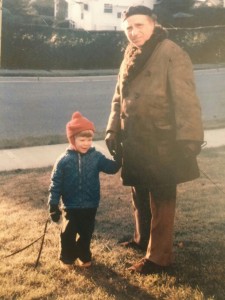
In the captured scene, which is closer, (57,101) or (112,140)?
(112,140)

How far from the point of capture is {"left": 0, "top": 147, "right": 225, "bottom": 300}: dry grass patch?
353 centimetres

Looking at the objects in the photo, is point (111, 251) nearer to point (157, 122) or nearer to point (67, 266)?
point (67, 266)

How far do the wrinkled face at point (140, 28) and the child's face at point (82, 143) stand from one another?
2.67 feet

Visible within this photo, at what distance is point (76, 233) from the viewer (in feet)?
12.7

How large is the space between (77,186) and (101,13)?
39.4 meters

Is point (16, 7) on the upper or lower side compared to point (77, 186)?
upper

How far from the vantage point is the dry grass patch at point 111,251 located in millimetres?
3531

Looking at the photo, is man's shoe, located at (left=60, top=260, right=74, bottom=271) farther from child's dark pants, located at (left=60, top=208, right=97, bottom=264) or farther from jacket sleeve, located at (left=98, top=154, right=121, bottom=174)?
jacket sleeve, located at (left=98, top=154, right=121, bottom=174)

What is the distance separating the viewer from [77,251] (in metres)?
3.94

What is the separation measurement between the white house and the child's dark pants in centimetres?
3818

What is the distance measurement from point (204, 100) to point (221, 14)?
2245 cm

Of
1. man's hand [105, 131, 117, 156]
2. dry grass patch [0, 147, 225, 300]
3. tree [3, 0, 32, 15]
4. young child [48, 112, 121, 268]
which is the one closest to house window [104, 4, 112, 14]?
tree [3, 0, 32, 15]

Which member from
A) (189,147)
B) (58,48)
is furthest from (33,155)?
(58,48)

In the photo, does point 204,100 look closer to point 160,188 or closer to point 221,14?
point 160,188
